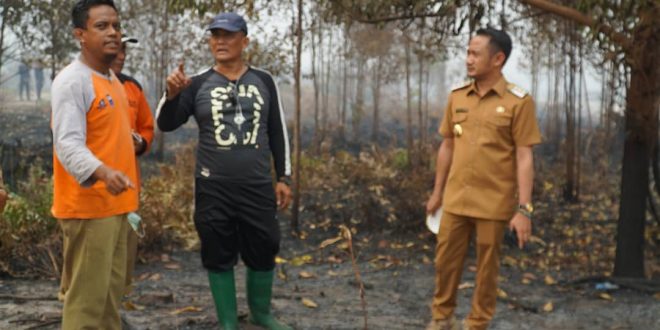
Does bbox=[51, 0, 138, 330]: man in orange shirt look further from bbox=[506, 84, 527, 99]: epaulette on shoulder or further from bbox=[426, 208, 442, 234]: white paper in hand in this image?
bbox=[506, 84, 527, 99]: epaulette on shoulder

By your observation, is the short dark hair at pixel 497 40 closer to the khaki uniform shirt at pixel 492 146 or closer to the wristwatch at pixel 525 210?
the khaki uniform shirt at pixel 492 146

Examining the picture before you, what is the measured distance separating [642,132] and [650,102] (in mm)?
305

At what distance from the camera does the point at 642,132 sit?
615 cm

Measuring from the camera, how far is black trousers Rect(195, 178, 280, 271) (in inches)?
162

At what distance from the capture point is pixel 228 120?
13.5 feet

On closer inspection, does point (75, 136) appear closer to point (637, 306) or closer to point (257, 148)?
point (257, 148)

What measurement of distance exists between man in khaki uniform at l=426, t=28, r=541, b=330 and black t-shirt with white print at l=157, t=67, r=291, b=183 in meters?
1.09

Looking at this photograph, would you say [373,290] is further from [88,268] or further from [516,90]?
[88,268]

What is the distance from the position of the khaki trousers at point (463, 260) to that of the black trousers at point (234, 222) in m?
0.96

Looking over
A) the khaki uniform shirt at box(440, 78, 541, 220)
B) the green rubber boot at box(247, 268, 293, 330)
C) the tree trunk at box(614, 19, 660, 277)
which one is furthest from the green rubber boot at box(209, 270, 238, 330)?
the tree trunk at box(614, 19, 660, 277)

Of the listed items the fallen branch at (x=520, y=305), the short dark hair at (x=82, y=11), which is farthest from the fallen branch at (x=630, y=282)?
the short dark hair at (x=82, y=11)

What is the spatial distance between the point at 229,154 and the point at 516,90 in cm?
160

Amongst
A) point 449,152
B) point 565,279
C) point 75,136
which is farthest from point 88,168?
point 565,279

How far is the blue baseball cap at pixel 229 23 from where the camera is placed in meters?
4.03
